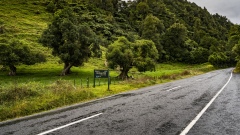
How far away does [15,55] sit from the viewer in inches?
1639

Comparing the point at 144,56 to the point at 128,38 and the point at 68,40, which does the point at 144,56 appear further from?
the point at 128,38

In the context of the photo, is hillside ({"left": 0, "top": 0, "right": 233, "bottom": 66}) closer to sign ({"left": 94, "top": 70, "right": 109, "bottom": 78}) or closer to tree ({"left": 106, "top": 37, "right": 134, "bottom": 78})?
tree ({"left": 106, "top": 37, "right": 134, "bottom": 78})

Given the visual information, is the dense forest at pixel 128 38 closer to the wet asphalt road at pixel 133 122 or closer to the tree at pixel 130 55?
the tree at pixel 130 55

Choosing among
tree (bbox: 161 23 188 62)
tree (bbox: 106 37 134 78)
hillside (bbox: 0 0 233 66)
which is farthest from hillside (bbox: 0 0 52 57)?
tree (bbox: 161 23 188 62)

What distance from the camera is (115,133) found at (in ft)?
21.7

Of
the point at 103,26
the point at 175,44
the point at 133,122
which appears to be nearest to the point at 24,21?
the point at 103,26

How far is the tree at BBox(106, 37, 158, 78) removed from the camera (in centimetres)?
3997

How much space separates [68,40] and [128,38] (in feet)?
148

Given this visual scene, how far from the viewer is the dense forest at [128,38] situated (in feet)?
140

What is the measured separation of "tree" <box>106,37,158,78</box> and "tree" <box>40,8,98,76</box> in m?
6.39

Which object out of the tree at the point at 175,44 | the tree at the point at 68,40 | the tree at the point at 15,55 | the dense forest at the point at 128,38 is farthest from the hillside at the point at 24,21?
the tree at the point at 175,44

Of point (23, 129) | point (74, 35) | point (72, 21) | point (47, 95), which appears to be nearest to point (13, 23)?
point (72, 21)

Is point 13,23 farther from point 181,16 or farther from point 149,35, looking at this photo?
point 181,16

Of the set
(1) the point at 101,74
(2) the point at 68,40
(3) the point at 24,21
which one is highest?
(3) the point at 24,21
